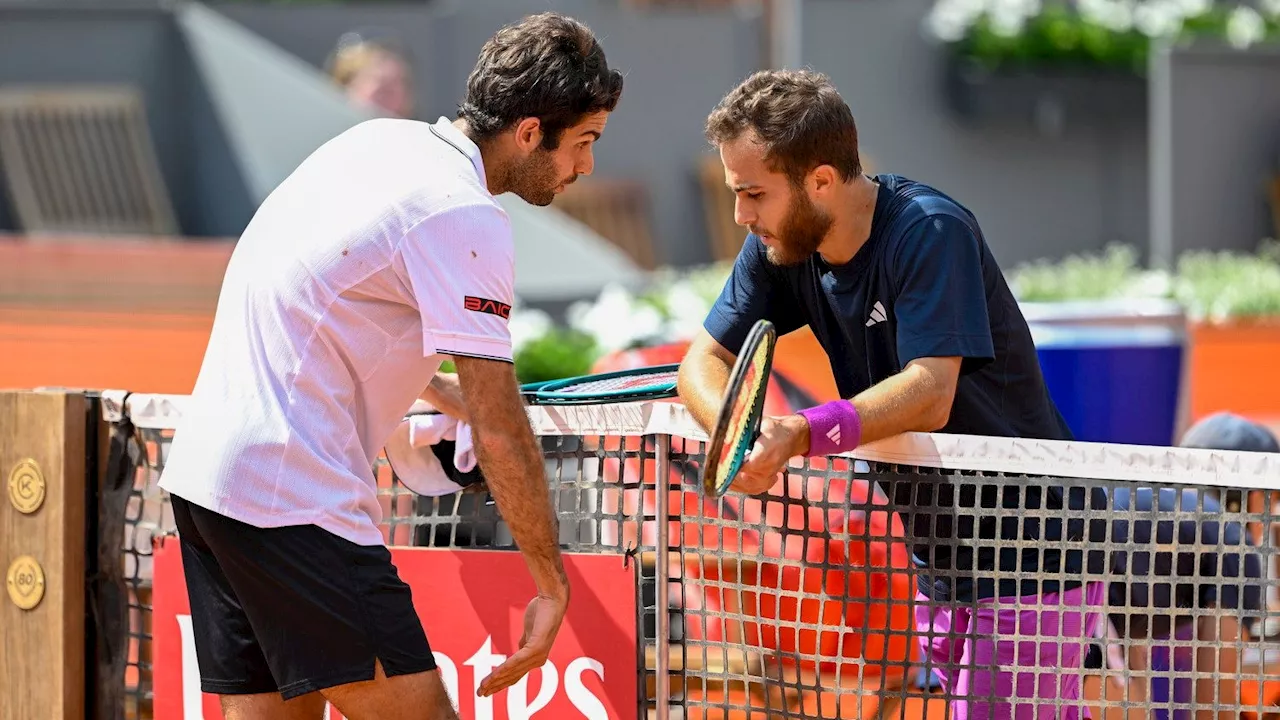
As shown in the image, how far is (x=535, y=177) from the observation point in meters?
3.07

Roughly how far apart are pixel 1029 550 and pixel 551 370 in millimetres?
3915

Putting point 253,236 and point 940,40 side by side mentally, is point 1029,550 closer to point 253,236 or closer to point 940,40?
point 253,236

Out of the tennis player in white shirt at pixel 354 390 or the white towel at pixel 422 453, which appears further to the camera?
the white towel at pixel 422 453

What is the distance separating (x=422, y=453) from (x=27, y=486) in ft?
2.94

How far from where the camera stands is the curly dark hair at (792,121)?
124 inches

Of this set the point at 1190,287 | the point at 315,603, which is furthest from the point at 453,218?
the point at 1190,287

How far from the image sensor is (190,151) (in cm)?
1059

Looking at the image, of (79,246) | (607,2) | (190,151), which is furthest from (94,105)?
(607,2)

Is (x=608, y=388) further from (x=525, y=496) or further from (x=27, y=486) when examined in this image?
(x=27, y=486)

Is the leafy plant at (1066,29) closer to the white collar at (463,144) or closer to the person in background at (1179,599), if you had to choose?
the person in background at (1179,599)

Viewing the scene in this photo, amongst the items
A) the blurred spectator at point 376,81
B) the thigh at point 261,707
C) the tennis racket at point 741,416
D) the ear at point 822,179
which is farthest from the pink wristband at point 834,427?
the blurred spectator at point 376,81

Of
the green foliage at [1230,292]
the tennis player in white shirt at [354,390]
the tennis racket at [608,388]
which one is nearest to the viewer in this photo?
the tennis player in white shirt at [354,390]

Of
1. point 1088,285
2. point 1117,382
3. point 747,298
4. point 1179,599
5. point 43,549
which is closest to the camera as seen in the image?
point 747,298

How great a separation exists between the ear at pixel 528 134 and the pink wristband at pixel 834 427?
70 cm
